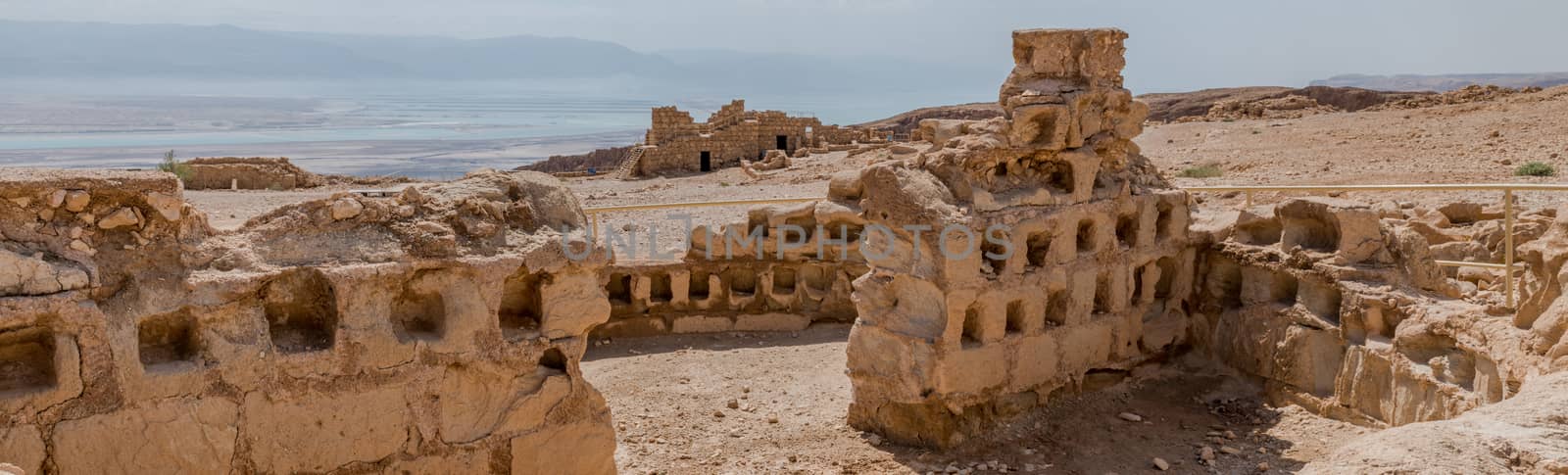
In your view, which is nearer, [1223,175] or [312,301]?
[312,301]

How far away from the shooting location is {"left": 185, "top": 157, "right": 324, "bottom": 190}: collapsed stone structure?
69.9 feet

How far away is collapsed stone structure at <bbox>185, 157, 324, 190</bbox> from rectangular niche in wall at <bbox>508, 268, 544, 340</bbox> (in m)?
17.6

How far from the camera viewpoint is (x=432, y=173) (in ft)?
71.3

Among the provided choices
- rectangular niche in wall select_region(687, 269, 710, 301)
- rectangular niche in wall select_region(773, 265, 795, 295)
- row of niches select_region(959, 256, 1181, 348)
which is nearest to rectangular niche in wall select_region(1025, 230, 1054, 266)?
row of niches select_region(959, 256, 1181, 348)

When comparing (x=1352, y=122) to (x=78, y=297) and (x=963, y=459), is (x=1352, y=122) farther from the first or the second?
(x=78, y=297)

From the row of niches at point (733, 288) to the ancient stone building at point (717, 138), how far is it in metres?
17.4

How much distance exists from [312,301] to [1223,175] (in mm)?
15678

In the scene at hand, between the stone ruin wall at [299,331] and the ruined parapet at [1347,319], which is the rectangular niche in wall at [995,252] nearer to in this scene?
the ruined parapet at [1347,319]

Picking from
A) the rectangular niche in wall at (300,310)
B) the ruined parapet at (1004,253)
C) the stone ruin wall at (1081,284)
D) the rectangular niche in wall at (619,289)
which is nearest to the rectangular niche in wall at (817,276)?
the rectangular niche in wall at (619,289)

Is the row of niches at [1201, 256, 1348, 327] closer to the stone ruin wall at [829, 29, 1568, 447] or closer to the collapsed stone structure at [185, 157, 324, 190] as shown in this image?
the stone ruin wall at [829, 29, 1568, 447]

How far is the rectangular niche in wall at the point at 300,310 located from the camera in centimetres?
527

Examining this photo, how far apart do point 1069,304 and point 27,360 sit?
6.78 meters

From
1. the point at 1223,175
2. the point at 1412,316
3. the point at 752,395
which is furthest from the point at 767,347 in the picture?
the point at 1223,175

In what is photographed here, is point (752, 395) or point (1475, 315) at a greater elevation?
point (1475, 315)
